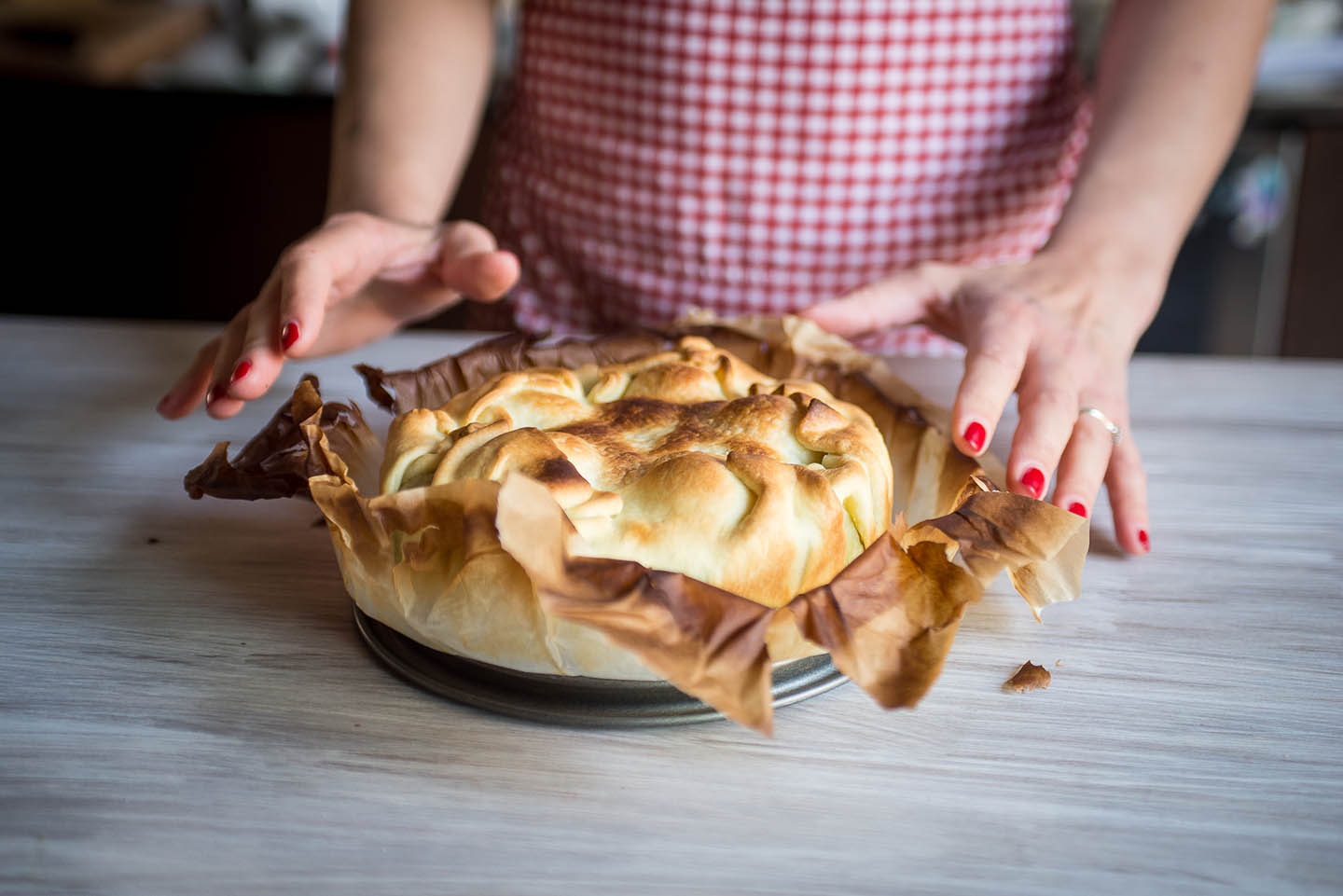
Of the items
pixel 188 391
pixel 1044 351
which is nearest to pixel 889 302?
pixel 1044 351

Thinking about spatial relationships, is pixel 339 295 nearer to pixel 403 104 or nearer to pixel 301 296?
pixel 301 296

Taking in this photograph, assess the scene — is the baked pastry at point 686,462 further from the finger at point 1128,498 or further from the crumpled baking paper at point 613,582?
the finger at point 1128,498

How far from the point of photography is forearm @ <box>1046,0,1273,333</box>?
110 centimetres

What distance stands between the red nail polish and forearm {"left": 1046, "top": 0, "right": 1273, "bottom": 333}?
374 millimetres

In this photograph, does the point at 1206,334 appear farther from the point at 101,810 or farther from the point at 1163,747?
the point at 101,810

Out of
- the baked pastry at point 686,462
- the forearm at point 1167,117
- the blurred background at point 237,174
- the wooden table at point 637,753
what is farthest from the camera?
the blurred background at point 237,174

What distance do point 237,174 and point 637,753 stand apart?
2.67 m

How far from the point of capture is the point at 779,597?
64cm

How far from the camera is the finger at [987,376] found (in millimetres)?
791

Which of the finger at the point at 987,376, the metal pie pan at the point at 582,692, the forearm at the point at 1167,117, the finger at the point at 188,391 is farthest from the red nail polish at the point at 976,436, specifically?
the finger at the point at 188,391

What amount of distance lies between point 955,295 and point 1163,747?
1.60 feet

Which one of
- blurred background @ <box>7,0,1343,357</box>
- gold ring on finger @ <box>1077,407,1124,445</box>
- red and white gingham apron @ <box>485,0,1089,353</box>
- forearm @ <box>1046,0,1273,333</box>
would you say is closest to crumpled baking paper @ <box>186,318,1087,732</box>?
gold ring on finger @ <box>1077,407,1124,445</box>

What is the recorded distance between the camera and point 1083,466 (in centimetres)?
84

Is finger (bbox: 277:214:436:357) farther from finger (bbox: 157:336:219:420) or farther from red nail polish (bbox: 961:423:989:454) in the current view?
red nail polish (bbox: 961:423:989:454)
